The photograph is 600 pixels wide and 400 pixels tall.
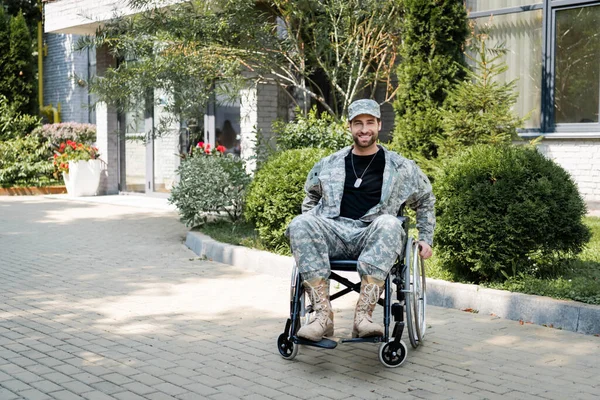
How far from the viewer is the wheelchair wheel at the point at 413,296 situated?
4.91m

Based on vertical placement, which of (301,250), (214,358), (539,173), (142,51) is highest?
(142,51)

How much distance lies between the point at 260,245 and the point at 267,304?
7.23 feet

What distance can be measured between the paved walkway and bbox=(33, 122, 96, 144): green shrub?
11.2 m

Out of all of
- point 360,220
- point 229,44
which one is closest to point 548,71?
point 229,44

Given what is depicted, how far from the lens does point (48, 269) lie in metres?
8.40

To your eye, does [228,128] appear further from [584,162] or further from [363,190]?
[363,190]

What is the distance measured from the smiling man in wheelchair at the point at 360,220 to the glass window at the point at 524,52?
279 inches

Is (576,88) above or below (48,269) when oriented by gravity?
above

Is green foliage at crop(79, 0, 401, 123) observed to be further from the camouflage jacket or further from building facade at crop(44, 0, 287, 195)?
the camouflage jacket

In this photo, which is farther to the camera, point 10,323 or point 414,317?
point 10,323

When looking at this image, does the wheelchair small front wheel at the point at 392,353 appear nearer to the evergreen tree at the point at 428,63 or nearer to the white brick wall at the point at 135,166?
the evergreen tree at the point at 428,63

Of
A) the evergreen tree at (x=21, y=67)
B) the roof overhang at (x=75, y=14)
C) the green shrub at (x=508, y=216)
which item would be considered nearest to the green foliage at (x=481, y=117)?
the green shrub at (x=508, y=216)

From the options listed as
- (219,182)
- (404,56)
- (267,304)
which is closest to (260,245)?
(219,182)

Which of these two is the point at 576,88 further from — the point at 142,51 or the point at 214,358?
the point at 214,358
